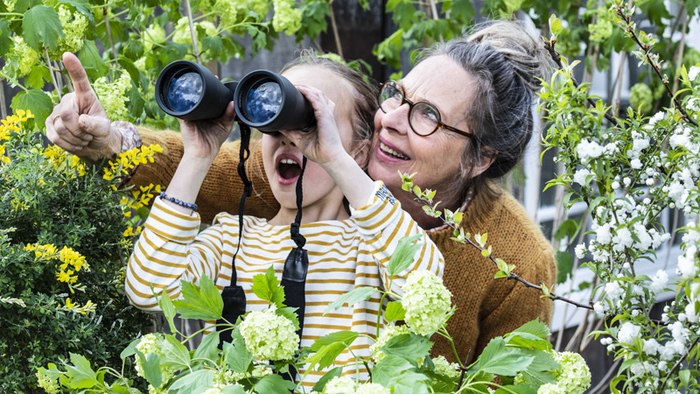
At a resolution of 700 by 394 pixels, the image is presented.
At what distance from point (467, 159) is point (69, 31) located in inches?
31.1

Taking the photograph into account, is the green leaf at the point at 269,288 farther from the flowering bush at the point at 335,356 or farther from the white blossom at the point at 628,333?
the white blossom at the point at 628,333

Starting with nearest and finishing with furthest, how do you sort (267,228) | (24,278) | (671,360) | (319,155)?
1. (671,360)
2. (24,278)
3. (319,155)
4. (267,228)

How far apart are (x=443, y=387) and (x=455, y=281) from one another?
0.74 metres

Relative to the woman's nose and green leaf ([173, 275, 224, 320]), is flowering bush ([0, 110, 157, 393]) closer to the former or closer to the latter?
green leaf ([173, 275, 224, 320])

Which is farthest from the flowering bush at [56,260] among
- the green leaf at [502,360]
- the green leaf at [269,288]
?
the green leaf at [502,360]

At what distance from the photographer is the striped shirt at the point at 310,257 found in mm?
1019

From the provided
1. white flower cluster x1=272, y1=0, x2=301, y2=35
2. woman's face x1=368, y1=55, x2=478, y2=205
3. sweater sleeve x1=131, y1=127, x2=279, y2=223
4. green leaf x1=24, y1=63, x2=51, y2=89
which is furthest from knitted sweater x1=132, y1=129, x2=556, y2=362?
white flower cluster x1=272, y1=0, x2=301, y2=35

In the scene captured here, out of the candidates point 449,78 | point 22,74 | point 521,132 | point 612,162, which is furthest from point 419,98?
point 22,74

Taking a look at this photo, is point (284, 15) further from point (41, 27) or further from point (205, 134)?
point (41, 27)

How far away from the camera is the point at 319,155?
101 centimetres

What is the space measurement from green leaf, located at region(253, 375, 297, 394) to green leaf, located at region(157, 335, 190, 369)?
4.1 inches

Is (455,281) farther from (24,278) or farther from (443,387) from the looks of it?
(24,278)

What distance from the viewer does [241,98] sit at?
1.01 metres

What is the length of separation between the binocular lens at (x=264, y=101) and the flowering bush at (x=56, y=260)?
23cm
